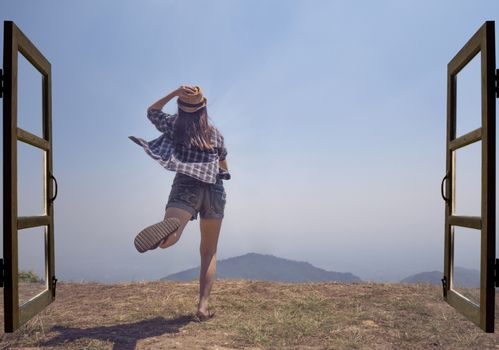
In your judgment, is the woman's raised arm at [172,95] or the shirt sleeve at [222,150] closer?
the woman's raised arm at [172,95]

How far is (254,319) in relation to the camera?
5.75m

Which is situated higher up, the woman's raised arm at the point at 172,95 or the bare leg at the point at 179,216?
the woman's raised arm at the point at 172,95

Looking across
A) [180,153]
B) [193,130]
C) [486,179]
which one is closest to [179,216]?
[180,153]

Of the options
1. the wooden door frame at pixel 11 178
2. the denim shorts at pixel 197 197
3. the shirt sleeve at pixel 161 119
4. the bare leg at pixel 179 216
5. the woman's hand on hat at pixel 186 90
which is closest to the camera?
the wooden door frame at pixel 11 178

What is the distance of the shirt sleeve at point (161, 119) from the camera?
5457mm

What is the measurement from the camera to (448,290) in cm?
519

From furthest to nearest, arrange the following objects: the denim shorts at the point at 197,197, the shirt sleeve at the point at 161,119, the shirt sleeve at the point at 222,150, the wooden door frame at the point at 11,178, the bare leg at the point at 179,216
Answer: the shirt sleeve at the point at 222,150 → the shirt sleeve at the point at 161,119 → the denim shorts at the point at 197,197 → the bare leg at the point at 179,216 → the wooden door frame at the point at 11,178

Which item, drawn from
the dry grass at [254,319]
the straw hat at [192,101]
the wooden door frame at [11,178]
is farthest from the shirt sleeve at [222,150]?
the wooden door frame at [11,178]

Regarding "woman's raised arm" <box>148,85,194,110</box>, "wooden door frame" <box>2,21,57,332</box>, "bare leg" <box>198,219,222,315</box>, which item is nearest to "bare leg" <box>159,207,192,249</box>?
"bare leg" <box>198,219,222,315</box>

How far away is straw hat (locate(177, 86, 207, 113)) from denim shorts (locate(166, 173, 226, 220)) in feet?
2.22

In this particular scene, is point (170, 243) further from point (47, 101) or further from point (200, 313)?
point (47, 101)

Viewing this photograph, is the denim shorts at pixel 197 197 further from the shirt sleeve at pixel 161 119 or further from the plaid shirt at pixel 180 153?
the shirt sleeve at pixel 161 119

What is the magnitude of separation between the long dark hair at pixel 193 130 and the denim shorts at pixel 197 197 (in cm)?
35

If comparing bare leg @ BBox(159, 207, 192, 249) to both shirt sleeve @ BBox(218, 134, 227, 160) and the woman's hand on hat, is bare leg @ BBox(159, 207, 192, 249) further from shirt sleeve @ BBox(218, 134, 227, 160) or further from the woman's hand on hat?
the woman's hand on hat
